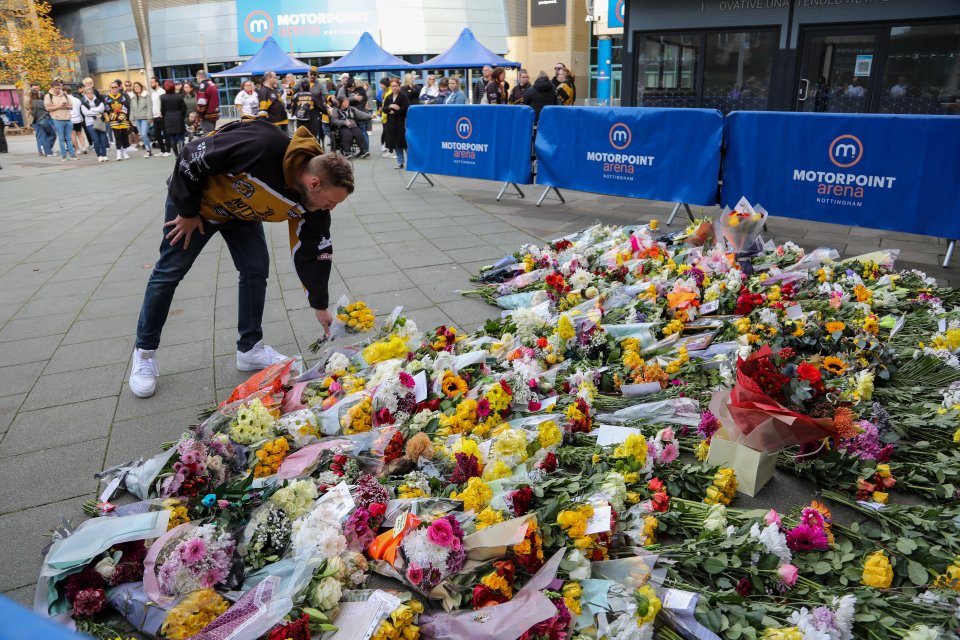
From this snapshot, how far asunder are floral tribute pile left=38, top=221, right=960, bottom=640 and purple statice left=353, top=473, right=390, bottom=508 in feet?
0.04

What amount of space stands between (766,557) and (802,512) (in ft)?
0.97

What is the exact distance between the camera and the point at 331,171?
3.32m

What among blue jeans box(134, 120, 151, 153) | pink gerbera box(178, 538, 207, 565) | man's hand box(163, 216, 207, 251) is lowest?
pink gerbera box(178, 538, 207, 565)

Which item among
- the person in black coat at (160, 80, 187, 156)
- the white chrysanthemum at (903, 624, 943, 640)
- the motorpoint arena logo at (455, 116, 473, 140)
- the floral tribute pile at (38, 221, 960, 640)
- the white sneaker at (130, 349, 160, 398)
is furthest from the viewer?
the person in black coat at (160, 80, 187, 156)

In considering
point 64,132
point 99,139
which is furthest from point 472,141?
point 64,132

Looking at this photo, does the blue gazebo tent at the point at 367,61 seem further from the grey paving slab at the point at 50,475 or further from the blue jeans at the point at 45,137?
the grey paving slab at the point at 50,475

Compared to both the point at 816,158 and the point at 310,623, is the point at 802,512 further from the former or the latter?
the point at 816,158

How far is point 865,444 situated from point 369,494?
2126 mm

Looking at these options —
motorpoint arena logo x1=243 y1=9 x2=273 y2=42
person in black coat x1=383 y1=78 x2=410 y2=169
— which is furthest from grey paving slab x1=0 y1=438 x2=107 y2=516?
motorpoint arena logo x1=243 y1=9 x2=273 y2=42

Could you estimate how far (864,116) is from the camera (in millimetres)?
6309

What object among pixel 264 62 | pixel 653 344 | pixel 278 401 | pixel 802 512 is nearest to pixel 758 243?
pixel 653 344

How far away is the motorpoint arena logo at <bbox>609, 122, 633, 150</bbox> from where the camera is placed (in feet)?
26.3

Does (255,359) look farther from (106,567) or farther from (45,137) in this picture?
(45,137)

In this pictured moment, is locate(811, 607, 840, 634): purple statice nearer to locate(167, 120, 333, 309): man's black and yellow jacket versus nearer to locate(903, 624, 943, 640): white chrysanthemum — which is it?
locate(903, 624, 943, 640): white chrysanthemum
